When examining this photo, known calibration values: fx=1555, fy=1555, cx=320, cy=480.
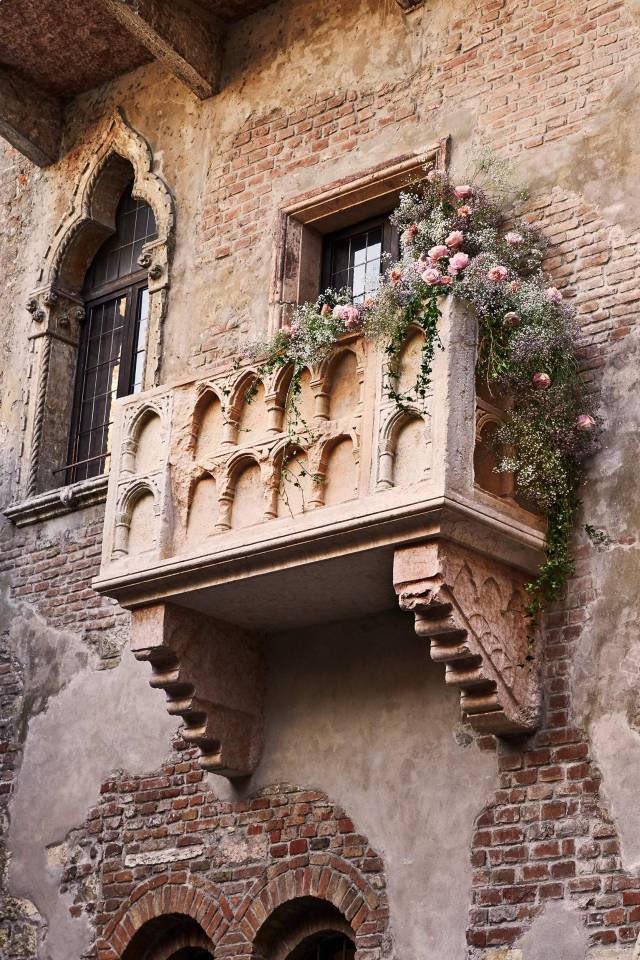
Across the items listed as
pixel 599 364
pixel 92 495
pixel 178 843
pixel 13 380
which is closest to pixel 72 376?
pixel 13 380

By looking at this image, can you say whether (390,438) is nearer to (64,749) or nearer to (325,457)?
(325,457)

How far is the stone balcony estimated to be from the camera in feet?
25.5

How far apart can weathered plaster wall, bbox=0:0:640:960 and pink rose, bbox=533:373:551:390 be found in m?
0.44

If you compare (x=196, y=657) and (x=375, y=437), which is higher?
(x=375, y=437)

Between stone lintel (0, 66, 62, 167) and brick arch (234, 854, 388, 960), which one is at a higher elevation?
stone lintel (0, 66, 62, 167)

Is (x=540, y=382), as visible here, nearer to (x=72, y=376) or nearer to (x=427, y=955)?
(x=427, y=955)

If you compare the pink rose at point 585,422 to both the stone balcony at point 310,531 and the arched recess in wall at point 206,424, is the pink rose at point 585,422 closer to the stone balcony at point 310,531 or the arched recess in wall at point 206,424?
the stone balcony at point 310,531

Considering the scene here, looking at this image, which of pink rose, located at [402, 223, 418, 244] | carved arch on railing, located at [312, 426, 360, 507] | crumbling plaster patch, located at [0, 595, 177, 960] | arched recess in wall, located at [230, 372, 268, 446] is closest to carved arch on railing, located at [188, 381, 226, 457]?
arched recess in wall, located at [230, 372, 268, 446]

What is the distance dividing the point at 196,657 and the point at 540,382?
8.45 feet

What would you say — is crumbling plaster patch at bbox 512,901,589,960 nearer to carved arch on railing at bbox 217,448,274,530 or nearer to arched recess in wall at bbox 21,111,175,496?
carved arch on railing at bbox 217,448,274,530

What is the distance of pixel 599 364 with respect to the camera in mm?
8430

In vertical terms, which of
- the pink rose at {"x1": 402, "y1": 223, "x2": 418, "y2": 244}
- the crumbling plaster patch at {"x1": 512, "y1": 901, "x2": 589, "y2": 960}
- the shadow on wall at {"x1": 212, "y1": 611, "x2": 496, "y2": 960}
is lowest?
the crumbling plaster patch at {"x1": 512, "y1": 901, "x2": 589, "y2": 960}

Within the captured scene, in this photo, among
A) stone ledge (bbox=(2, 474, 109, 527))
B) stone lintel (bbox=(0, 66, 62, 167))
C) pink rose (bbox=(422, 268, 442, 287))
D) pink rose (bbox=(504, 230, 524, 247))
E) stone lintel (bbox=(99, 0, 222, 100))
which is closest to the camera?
pink rose (bbox=(422, 268, 442, 287))

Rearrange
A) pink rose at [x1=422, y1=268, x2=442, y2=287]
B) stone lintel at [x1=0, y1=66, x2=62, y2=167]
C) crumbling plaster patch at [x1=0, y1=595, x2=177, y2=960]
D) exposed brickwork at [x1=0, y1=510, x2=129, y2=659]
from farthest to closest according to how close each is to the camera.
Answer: stone lintel at [x1=0, y1=66, x2=62, y2=167] < exposed brickwork at [x1=0, y1=510, x2=129, y2=659] < crumbling plaster patch at [x1=0, y1=595, x2=177, y2=960] < pink rose at [x1=422, y1=268, x2=442, y2=287]
